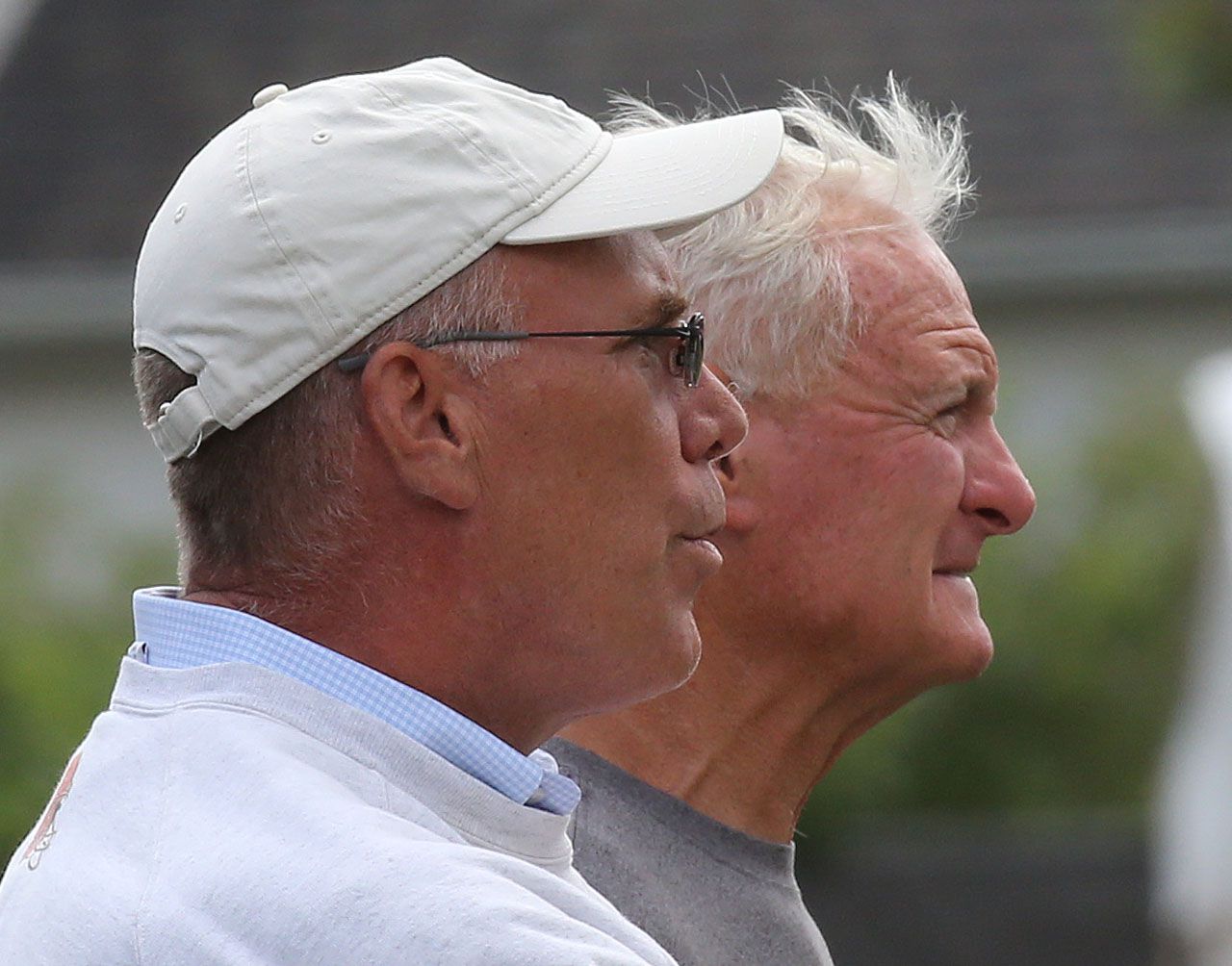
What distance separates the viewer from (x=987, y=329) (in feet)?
38.5

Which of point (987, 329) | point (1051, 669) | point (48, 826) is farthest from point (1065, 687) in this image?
point (48, 826)

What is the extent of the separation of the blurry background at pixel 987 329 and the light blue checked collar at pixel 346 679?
412 centimetres

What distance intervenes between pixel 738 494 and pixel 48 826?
3.76ft

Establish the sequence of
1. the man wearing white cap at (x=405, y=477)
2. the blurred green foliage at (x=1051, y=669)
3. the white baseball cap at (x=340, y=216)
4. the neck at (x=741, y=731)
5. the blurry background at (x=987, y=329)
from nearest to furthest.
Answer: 1. the man wearing white cap at (x=405, y=477)
2. the white baseball cap at (x=340, y=216)
3. the neck at (x=741, y=731)
4. the blurry background at (x=987, y=329)
5. the blurred green foliage at (x=1051, y=669)

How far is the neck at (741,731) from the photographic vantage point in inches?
104

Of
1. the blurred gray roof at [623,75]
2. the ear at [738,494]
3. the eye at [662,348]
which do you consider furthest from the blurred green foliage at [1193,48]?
the eye at [662,348]

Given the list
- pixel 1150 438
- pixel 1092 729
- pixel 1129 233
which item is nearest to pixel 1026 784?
pixel 1092 729

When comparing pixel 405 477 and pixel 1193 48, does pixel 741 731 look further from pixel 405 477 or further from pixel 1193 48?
pixel 1193 48

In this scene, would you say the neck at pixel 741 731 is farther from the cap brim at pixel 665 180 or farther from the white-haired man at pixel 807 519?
the cap brim at pixel 665 180

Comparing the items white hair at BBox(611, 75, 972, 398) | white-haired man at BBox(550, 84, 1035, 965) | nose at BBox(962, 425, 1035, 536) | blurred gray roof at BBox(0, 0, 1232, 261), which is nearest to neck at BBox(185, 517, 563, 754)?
white-haired man at BBox(550, 84, 1035, 965)

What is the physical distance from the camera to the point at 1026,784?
829cm

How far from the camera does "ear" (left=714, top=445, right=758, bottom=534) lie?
8.81ft

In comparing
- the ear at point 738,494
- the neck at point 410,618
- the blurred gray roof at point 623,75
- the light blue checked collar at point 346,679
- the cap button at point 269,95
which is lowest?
the light blue checked collar at point 346,679

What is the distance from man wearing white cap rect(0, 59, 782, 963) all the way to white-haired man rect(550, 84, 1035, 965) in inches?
26.3
